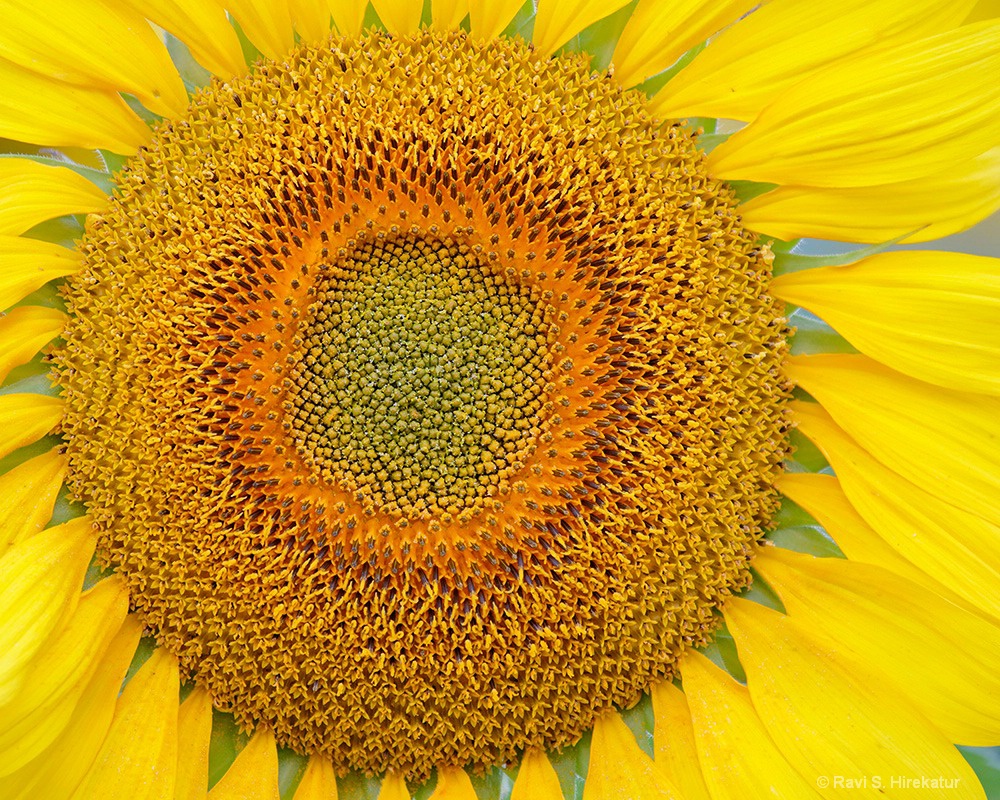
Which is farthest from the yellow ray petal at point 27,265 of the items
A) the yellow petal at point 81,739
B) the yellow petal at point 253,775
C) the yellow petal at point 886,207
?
the yellow petal at point 886,207

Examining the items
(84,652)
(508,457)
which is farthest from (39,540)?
(508,457)

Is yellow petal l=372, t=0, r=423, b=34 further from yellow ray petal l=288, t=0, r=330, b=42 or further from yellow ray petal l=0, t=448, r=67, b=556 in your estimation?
yellow ray petal l=0, t=448, r=67, b=556

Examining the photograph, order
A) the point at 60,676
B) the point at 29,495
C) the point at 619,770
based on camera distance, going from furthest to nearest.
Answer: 1. the point at 619,770
2. the point at 29,495
3. the point at 60,676

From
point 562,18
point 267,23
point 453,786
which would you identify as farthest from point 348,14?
point 453,786

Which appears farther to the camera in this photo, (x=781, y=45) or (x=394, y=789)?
(x=394, y=789)

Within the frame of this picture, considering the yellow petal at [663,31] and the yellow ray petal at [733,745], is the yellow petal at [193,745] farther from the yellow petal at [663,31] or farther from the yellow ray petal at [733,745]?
the yellow petal at [663,31]

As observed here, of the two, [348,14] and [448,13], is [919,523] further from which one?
[348,14]
